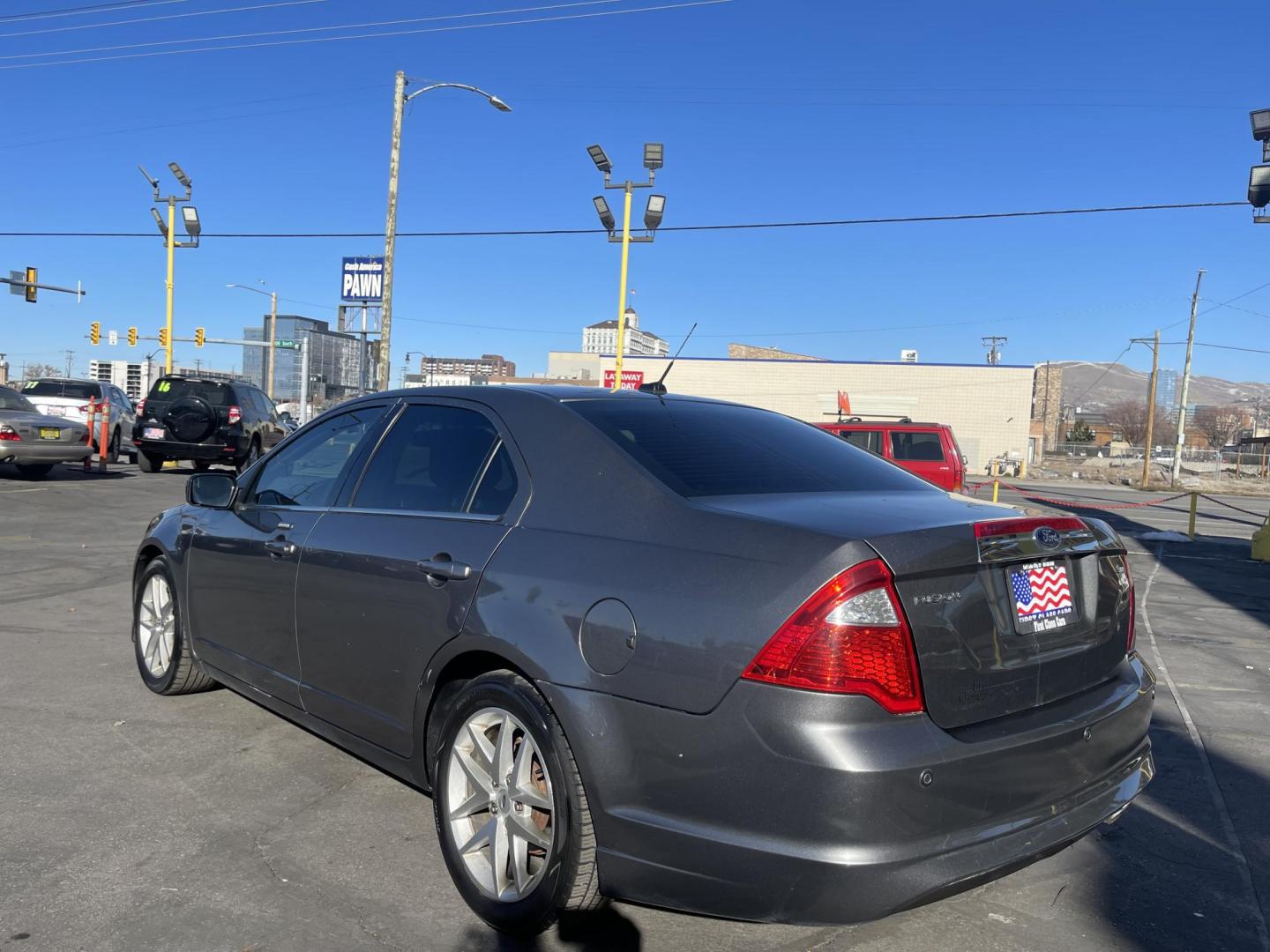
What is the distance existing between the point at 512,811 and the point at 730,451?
1.32 meters

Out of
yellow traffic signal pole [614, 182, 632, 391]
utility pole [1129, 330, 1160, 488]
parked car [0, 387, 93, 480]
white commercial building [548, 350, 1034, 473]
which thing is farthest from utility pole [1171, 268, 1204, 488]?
parked car [0, 387, 93, 480]

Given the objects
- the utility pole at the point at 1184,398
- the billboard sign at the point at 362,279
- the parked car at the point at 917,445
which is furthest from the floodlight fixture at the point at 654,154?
the utility pole at the point at 1184,398

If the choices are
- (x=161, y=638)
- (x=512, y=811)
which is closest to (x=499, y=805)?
(x=512, y=811)

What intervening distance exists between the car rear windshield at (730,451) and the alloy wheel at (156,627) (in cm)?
290

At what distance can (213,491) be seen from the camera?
15.3 feet

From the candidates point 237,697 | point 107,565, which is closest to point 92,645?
point 237,697

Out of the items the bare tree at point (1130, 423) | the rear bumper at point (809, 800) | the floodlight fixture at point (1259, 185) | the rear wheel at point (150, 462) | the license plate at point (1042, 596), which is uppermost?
the floodlight fixture at point (1259, 185)

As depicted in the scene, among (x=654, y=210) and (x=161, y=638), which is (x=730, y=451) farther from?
(x=654, y=210)

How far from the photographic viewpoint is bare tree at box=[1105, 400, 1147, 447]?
116012 millimetres

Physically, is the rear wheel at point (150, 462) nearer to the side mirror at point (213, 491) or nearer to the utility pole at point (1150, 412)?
the side mirror at point (213, 491)

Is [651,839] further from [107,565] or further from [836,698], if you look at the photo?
[107,565]

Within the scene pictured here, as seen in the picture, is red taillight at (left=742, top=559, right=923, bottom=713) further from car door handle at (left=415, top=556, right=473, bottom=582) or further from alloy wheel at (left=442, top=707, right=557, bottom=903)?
car door handle at (left=415, top=556, right=473, bottom=582)

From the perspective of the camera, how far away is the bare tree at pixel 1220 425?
354ft

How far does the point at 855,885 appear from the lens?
90.4 inches
